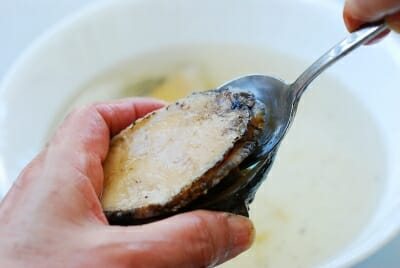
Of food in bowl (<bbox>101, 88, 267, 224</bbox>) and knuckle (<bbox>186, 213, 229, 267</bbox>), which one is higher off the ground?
food in bowl (<bbox>101, 88, 267, 224</bbox>)

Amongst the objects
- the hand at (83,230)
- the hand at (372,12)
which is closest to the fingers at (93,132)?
the hand at (83,230)

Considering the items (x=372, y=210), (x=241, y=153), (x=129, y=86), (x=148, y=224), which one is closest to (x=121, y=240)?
(x=148, y=224)

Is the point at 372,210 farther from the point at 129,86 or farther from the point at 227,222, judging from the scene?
the point at 129,86

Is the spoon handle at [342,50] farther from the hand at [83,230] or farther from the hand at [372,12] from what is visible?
the hand at [83,230]

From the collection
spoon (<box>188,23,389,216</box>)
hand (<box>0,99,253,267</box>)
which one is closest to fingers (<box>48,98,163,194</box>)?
hand (<box>0,99,253,267</box>)

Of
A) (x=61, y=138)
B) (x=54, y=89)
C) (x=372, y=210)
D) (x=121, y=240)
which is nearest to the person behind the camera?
(x=121, y=240)

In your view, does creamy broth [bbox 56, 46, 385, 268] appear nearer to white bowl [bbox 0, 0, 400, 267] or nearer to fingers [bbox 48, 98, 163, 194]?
white bowl [bbox 0, 0, 400, 267]
